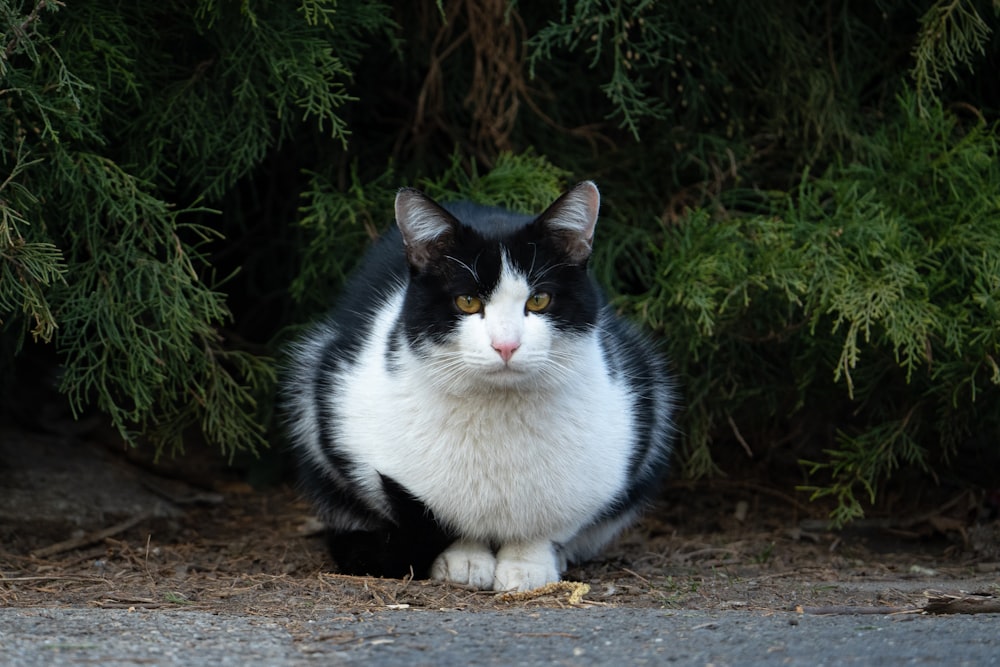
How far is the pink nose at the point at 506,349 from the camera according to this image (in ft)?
9.09

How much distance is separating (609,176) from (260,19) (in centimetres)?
145

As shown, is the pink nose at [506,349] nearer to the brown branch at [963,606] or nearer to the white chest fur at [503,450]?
the white chest fur at [503,450]

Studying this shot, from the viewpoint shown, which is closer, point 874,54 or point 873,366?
point 873,366

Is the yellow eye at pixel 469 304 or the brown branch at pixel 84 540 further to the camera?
the brown branch at pixel 84 540

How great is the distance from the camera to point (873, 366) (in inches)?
153

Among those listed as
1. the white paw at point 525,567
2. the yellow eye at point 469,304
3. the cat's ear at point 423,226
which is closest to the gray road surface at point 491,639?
the white paw at point 525,567

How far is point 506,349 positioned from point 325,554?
1332 millimetres

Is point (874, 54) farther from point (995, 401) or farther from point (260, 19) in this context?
point (260, 19)

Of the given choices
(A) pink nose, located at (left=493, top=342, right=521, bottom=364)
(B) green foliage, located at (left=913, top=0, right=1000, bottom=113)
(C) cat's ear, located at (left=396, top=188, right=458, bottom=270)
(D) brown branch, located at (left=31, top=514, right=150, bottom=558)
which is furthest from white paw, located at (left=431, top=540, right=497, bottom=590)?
(B) green foliage, located at (left=913, top=0, right=1000, bottom=113)

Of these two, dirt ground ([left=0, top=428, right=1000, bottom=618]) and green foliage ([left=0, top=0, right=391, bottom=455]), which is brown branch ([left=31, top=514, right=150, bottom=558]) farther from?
green foliage ([left=0, top=0, right=391, bottom=455])

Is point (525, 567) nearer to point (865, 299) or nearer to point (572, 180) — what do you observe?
point (865, 299)

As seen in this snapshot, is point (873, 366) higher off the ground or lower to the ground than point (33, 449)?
higher

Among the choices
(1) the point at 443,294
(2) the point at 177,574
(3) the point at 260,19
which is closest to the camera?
(1) the point at 443,294

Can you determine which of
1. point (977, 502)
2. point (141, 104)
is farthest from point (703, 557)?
point (141, 104)
